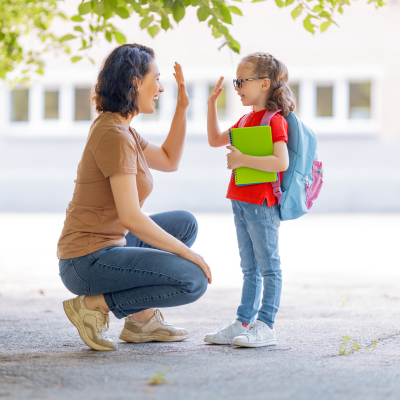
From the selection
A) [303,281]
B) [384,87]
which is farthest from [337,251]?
[384,87]

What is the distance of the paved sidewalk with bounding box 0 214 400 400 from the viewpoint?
7.41 ft

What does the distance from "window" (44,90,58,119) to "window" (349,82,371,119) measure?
347 inches

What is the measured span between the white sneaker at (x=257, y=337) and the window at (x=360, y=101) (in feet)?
48.1

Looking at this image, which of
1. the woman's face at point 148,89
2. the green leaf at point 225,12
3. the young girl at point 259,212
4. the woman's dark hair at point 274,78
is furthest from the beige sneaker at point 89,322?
the green leaf at point 225,12

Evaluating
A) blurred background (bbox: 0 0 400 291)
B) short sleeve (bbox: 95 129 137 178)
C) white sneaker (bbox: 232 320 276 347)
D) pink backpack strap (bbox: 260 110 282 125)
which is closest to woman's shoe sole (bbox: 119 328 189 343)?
white sneaker (bbox: 232 320 276 347)

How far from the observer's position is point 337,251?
8.55 meters

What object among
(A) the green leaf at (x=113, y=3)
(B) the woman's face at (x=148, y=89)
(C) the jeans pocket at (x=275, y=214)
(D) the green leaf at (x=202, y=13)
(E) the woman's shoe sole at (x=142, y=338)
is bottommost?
(E) the woman's shoe sole at (x=142, y=338)

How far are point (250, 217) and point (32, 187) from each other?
15683 mm

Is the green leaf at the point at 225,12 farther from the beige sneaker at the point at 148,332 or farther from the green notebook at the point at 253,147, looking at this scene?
the beige sneaker at the point at 148,332

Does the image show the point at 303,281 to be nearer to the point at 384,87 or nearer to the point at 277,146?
the point at 277,146

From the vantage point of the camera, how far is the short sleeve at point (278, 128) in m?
3.13

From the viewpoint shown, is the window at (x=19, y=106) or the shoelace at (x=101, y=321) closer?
the shoelace at (x=101, y=321)

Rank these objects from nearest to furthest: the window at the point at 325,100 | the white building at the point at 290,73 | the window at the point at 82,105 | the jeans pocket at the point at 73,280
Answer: the jeans pocket at the point at 73,280
the white building at the point at 290,73
the window at the point at 325,100
the window at the point at 82,105

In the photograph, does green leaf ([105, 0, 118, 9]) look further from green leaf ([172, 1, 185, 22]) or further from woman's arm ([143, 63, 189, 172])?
woman's arm ([143, 63, 189, 172])
